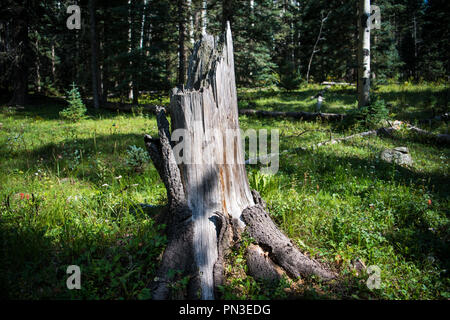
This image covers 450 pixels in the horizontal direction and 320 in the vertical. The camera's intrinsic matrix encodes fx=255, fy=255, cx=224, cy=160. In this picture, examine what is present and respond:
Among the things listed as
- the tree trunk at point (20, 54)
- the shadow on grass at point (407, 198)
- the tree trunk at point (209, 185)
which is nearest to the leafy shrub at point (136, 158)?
the tree trunk at point (209, 185)

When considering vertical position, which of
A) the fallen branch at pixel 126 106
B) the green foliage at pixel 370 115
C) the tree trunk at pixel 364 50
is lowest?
the green foliage at pixel 370 115

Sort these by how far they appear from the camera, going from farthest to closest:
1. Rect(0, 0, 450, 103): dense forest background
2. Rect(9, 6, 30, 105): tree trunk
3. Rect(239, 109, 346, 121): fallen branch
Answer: Rect(9, 6, 30, 105): tree trunk → Rect(0, 0, 450, 103): dense forest background → Rect(239, 109, 346, 121): fallen branch

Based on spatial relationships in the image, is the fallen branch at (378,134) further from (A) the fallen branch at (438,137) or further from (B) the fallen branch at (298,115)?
(B) the fallen branch at (298,115)

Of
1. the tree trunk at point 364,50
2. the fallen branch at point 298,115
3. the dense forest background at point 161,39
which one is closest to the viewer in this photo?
the tree trunk at point 364,50

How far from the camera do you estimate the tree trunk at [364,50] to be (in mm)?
8484

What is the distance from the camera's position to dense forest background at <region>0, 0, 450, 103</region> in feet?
43.5

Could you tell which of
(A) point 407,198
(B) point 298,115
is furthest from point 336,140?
(B) point 298,115

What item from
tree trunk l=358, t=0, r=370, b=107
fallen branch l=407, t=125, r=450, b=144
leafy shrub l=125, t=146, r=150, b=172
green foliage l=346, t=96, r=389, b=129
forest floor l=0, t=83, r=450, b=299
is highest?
tree trunk l=358, t=0, r=370, b=107

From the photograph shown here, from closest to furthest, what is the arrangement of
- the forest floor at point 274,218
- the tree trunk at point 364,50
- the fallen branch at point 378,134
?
the forest floor at point 274,218 < the fallen branch at point 378,134 < the tree trunk at point 364,50

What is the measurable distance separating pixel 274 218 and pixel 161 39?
15.8 m

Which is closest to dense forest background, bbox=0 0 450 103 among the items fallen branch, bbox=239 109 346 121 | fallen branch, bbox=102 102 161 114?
fallen branch, bbox=102 102 161 114

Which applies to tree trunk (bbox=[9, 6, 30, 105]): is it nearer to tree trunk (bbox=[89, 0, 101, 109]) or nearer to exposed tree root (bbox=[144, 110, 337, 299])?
tree trunk (bbox=[89, 0, 101, 109])

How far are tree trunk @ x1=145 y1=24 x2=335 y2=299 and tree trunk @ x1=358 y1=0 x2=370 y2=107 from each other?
783 cm

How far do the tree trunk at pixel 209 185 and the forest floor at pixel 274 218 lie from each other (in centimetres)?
20
